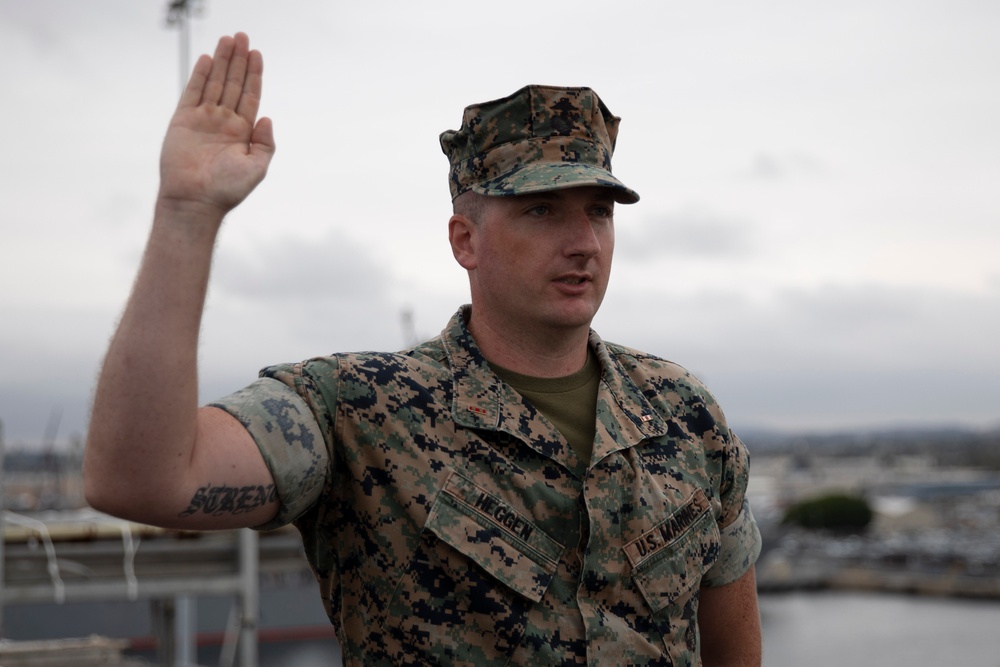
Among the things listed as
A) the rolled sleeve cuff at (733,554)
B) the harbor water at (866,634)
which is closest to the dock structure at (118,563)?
the rolled sleeve cuff at (733,554)

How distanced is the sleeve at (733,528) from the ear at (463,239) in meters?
1.00

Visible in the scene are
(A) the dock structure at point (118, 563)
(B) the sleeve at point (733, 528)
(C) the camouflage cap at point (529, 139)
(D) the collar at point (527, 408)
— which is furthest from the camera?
(A) the dock structure at point (118, 563)

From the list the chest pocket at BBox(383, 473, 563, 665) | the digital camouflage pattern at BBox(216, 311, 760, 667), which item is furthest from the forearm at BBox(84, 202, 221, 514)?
the chest pocket at BBox(383, 473, 563, 665)

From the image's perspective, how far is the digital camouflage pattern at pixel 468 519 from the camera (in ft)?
9.29

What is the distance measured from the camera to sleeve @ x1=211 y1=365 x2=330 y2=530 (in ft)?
8.64

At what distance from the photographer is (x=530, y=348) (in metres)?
3.14

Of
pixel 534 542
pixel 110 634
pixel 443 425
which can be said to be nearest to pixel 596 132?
pixel 443 425

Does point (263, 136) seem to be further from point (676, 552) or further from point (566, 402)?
point (676, 552)

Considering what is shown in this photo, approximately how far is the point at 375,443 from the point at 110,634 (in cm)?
5131

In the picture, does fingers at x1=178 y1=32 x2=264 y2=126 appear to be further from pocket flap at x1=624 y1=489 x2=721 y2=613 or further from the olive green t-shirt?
pocket flap at x1=624 y1=489 x2=721 y2=613

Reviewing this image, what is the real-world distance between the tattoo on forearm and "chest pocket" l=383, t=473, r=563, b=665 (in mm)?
438

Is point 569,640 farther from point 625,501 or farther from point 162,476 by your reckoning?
point 162,476

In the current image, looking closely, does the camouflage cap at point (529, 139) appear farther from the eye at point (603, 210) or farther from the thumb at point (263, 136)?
the thumb at point (263, 136)

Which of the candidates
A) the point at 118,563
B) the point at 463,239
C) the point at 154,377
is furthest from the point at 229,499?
the point at 118,563
